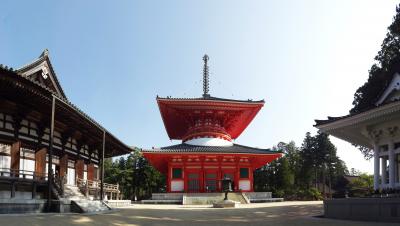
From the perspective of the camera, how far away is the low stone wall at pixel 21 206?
1659 cm

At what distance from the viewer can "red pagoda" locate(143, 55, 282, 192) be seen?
40875mm

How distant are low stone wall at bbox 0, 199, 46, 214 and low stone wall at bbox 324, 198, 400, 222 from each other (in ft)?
39.8

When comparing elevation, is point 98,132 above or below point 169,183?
above

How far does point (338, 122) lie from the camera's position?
58.2 ft

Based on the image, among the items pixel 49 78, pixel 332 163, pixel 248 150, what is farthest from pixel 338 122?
pixel 332 163

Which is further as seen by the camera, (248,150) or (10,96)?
(248,150)

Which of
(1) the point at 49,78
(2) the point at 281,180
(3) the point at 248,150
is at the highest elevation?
(1) the point at 49,78

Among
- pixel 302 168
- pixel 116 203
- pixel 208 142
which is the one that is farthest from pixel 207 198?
pixel 302 168

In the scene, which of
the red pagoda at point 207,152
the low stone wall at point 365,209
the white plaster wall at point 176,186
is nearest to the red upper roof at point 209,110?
the red pagoda at point 207,152

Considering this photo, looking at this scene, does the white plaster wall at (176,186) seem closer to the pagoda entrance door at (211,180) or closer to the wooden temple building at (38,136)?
the pagoda entrance door at (211,180)

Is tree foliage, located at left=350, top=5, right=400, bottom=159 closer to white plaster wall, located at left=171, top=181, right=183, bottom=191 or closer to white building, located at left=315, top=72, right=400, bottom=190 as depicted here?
white building, located at left=315, top=72, right=400, bottom=190

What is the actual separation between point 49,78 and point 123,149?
10944 mm

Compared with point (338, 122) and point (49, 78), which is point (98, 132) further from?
point (338, 122)

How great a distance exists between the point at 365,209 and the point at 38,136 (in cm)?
1667
